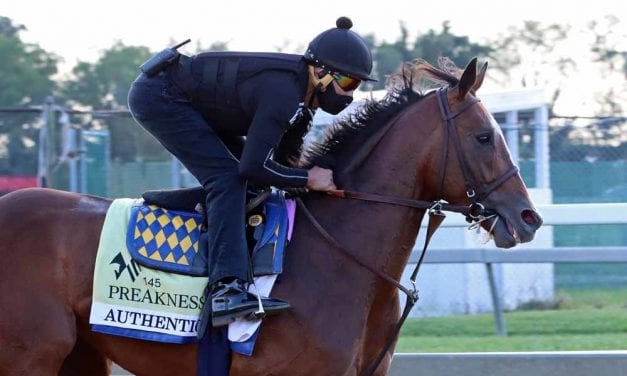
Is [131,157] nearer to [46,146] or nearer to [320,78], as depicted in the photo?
[46,146]

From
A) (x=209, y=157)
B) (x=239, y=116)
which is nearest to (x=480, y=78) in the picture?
(x=239, y=116)

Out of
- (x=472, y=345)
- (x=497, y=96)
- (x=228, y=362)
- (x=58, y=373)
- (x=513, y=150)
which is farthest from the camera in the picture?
(x=497, y=96)

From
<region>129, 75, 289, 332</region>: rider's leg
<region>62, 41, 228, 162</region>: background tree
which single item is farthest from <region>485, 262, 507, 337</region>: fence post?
<region>62, 41, 228, 162</region>: background tree

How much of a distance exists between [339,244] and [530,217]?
900 millimetres

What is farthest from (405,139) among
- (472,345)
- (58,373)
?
(472,345)

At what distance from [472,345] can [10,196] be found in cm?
445

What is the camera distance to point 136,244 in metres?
5.29

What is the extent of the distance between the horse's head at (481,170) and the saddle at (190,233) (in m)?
0.84

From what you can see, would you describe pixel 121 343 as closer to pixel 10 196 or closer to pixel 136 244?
pixel 136 244

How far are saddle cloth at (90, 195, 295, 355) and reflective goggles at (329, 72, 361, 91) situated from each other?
63cm

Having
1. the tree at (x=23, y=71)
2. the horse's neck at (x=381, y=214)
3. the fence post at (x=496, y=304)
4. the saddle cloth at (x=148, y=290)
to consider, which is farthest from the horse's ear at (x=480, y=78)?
the tree at (x=23, y=71)

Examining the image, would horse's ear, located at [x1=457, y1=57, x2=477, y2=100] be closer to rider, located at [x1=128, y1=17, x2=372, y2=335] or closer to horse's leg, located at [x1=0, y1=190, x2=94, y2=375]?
rider, located at [x1=128, y1=17, x2=372, y2=335]

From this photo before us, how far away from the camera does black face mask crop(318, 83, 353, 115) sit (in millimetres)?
5336

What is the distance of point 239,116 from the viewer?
17.5 ft
